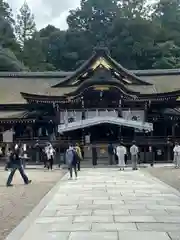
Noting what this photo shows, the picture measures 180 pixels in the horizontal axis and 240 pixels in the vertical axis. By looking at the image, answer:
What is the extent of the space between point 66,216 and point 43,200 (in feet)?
9.48

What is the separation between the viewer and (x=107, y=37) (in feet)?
243

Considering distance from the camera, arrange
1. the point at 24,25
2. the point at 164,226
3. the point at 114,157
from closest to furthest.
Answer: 1. the point at 164,226
2. the point at 114,157
3. the point at 24,25

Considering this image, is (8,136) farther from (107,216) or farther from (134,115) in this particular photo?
(107,216)

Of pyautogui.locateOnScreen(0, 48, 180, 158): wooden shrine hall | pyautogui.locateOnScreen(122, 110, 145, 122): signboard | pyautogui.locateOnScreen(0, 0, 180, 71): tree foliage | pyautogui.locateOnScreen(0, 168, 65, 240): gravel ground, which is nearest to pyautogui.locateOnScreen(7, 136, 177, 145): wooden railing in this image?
pyautogui.locateOnScreen(0, 48, 180, 158): wooden shrine hall

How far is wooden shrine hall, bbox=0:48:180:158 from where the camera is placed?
34.1 m

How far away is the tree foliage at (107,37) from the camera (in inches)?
2741

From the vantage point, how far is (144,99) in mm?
35094

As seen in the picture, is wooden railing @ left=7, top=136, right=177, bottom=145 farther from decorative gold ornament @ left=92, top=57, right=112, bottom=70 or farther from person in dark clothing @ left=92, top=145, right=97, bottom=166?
decorative gold ornament @ left=92, top=57, right=112, bottom=70

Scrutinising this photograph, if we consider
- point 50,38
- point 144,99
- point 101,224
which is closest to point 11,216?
point 101,224

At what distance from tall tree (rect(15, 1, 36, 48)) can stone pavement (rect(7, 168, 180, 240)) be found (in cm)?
7962

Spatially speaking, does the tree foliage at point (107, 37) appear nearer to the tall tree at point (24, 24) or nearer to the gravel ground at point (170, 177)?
the tall tree at point (24, 24)

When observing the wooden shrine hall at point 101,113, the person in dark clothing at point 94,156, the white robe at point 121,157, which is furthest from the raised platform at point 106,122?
the white robe at point 121,157

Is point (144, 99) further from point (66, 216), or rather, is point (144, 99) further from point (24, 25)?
point (24, 25)

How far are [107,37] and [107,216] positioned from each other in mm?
67388
